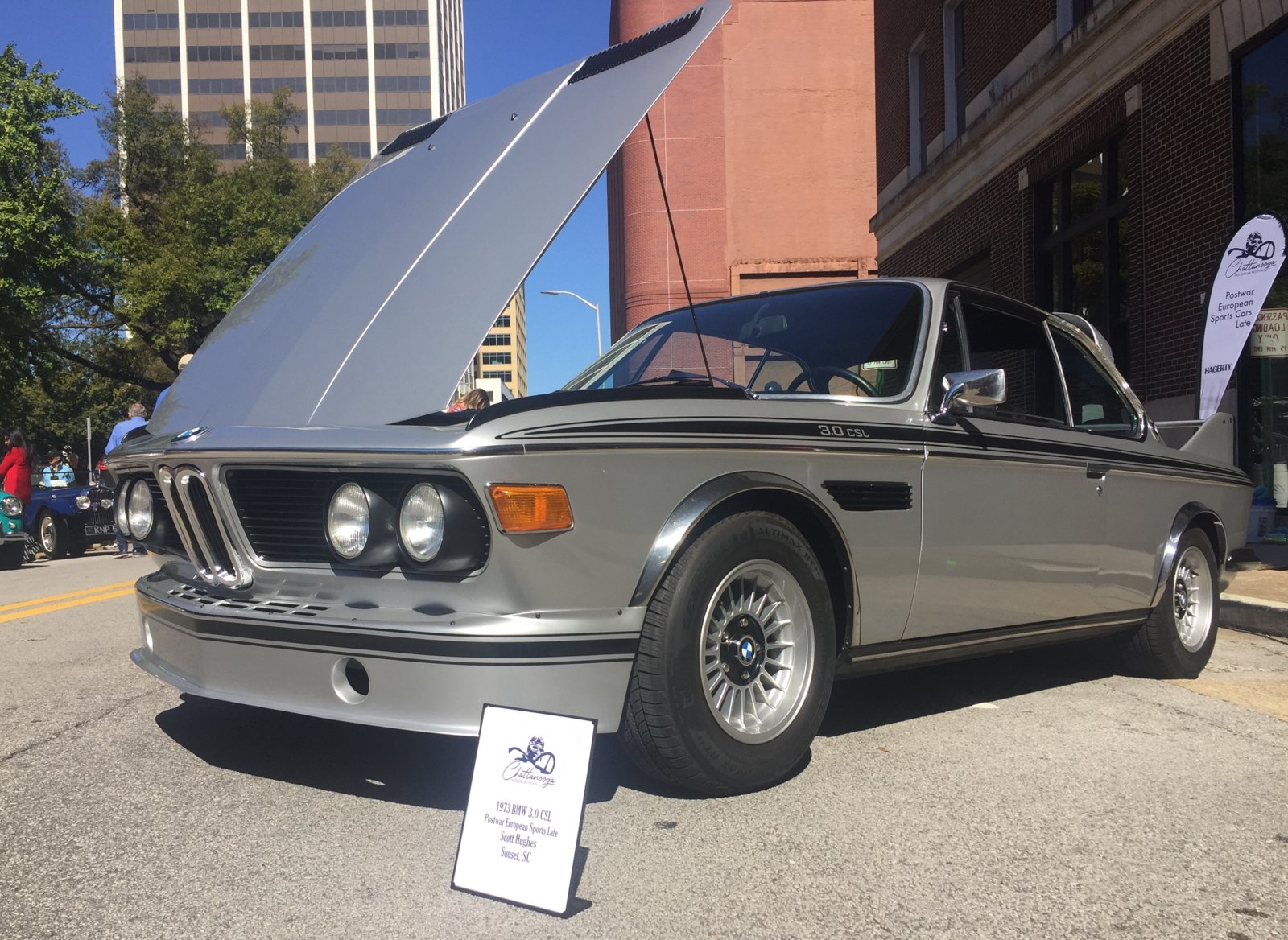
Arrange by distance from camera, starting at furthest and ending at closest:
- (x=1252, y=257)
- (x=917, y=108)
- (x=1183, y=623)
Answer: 1. (x=917, y=108)
2. (x=1252, y=257)
3. (x=1183, y=623)

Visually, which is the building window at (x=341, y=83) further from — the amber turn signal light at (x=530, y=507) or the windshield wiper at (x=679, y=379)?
the amber turn signal light at (x=530, y=507)

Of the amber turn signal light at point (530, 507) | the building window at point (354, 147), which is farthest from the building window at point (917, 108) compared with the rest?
the building window at point (354, 147)

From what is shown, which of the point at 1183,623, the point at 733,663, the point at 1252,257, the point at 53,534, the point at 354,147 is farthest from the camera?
the point at 354,147

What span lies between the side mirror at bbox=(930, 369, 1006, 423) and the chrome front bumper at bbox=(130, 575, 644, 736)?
59.8 inches

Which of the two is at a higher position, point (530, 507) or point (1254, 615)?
point (530, 507)

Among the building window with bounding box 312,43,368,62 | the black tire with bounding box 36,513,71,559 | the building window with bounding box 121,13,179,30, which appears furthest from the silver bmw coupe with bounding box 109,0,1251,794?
the building window with bounding box 121,13,179,30

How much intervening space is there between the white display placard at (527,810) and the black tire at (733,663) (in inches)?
18.0

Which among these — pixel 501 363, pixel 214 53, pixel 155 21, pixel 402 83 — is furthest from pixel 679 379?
pixel 155 21

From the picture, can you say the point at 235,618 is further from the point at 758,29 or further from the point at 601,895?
the point at 758,29

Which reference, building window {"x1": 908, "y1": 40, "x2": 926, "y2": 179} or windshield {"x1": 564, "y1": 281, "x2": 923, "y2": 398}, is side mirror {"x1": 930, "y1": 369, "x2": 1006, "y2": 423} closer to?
windshield {"x1": 564, "y1": 281, "x2": 923, "y2": 398}

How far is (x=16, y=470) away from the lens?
1403cm

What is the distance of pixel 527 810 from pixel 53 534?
620 inches

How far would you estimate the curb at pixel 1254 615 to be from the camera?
20.9 feet

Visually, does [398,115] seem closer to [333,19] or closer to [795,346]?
[333,19]
